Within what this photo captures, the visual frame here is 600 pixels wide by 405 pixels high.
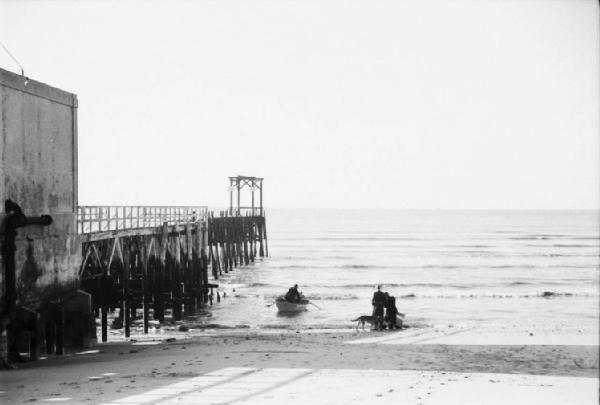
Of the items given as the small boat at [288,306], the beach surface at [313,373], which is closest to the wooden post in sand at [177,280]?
the small boat at [288,306]

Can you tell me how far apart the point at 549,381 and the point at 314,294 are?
92.6 feet

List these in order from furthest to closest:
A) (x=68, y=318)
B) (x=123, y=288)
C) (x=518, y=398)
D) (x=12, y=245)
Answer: (x=123, y=288)
(x=68, y=318)
(x=12, y=245)
(x=518, y=398)

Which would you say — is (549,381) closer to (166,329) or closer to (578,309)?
(166,329)

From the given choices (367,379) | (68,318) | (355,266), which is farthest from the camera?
(355,266)

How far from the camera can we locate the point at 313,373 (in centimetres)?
1379

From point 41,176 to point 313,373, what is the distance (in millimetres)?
7644

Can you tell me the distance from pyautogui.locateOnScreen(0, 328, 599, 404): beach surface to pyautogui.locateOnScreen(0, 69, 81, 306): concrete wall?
6.34 feet

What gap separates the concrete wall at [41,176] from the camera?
15.4 meters

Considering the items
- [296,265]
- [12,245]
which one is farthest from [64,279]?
[296,265]

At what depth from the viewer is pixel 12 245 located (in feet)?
48.5

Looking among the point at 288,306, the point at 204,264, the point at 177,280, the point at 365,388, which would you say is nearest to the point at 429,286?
the point at 204,264

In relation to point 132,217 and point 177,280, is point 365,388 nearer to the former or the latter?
point 132,217

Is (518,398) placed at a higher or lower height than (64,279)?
lower

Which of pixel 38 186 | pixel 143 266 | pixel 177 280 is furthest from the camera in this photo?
pixel 177 280
